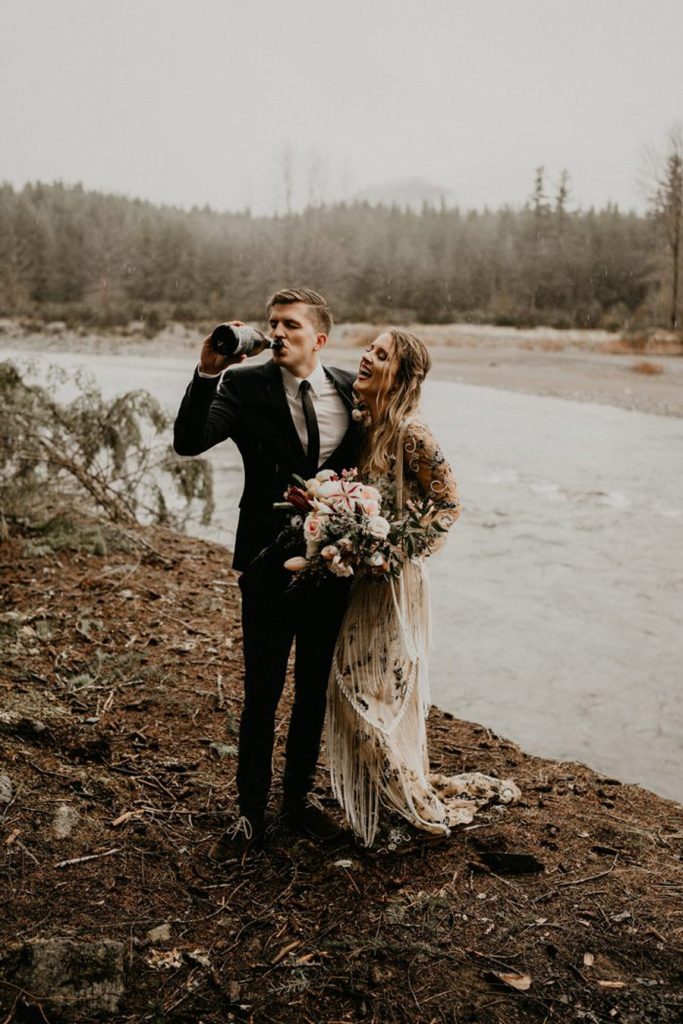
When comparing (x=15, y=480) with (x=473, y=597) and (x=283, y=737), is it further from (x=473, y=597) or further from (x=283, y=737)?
(x=473, y=597)

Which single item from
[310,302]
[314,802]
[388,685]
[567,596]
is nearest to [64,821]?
[314,802]

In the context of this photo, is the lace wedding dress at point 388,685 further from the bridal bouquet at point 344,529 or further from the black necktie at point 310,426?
the black necktie at point 310,426

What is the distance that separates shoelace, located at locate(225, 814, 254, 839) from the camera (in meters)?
3.40

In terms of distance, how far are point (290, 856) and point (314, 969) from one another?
27.4 inches

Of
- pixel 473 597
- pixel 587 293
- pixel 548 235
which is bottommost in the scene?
pixel 473 597

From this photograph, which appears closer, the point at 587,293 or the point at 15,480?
the point at 15,480

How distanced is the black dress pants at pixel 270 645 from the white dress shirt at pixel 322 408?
1.66 feet

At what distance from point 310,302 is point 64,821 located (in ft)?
7.17

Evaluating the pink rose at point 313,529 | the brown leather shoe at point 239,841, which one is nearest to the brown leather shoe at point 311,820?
the brown leather shoe at point 239,841

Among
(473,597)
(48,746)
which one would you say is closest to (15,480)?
(48,746)

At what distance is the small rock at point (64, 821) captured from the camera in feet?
11.0

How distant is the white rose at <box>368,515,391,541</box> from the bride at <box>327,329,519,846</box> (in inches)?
9.2

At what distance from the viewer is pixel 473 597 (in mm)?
7941

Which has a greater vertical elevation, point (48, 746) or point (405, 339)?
point (405, 339)
